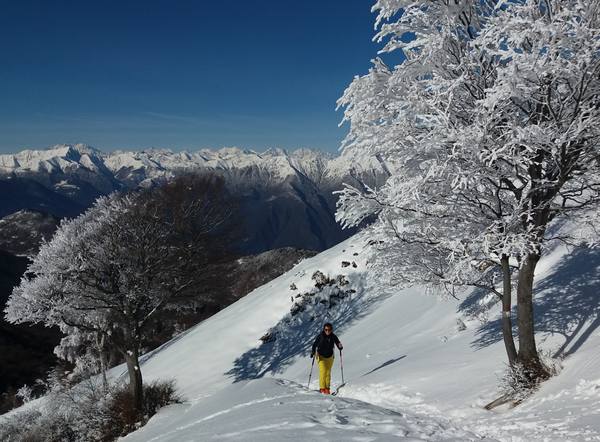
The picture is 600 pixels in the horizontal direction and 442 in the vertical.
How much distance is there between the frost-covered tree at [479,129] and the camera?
5.68m

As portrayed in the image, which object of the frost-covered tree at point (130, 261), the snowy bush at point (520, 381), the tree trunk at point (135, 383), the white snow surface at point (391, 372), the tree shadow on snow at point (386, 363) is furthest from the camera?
the tree trunk at point (135, 383)

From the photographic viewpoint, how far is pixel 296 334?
20359mm

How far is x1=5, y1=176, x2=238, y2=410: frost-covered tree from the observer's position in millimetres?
14359

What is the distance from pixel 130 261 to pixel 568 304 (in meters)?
13.4

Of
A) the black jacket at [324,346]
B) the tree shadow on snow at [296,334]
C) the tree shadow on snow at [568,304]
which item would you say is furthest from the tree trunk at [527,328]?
the tree shadow on snow at [296,334]

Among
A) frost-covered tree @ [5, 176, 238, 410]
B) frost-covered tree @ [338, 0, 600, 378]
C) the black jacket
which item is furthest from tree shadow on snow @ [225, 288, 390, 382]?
frost-covered tree @ [338, 0, 600, 378]

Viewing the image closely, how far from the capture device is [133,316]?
15883 millimetres

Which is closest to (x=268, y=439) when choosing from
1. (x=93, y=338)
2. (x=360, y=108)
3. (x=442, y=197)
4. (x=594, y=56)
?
(x=442, y=197)

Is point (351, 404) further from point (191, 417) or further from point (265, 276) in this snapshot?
point (265, 276)

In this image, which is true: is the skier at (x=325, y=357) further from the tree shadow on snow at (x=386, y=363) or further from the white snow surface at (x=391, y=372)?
the tree shadow on snow at (x=386, y=363)

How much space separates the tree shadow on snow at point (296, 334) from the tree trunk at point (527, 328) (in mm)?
10470

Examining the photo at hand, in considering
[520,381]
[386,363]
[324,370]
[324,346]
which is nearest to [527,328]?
[520,381]

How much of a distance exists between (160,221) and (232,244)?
3.76 meters

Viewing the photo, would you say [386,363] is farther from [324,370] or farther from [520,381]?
[520,381]
